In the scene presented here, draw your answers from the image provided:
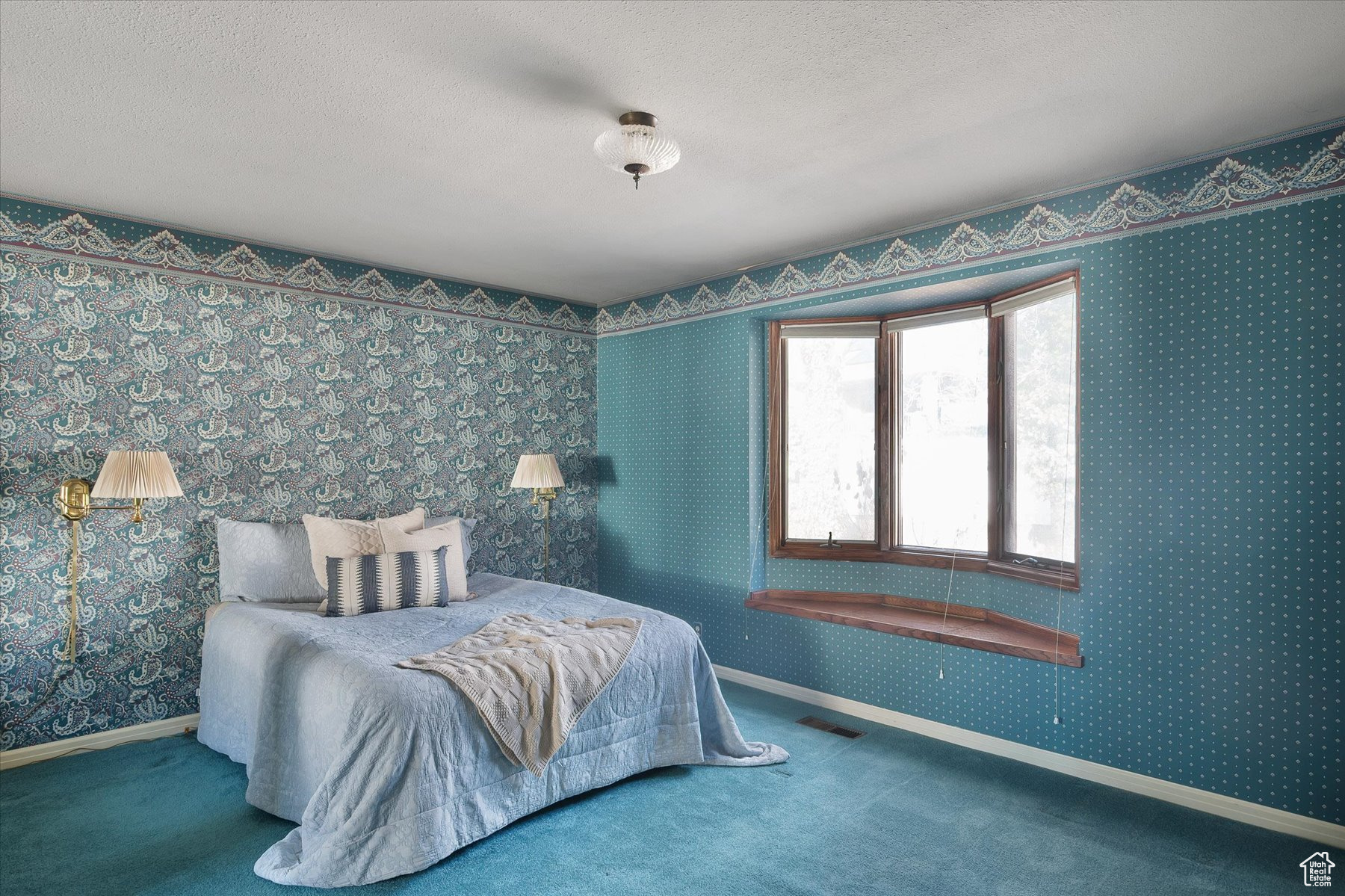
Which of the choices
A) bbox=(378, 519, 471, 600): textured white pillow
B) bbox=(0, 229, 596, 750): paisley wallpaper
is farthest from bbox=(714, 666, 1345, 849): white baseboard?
bbox=(0, 229, 596, 750): paisley wallpaper

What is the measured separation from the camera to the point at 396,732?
2.45m

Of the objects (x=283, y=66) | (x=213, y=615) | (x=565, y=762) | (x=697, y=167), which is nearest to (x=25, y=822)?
(x=213, y=615)

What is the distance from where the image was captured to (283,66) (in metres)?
2.33

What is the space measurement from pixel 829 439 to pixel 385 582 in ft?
8.62

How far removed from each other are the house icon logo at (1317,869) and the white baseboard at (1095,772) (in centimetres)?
10

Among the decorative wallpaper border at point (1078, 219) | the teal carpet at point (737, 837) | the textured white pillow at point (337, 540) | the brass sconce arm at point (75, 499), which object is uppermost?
the decorative wallpaper border at point (1078, 219)

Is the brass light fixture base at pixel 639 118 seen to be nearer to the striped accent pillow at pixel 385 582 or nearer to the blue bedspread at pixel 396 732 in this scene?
the blue bedspread at pixel 396 732

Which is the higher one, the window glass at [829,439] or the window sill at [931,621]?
the window glass at [829,439]

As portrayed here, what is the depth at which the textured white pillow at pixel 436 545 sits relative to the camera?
399cm

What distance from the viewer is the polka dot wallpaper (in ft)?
8.78

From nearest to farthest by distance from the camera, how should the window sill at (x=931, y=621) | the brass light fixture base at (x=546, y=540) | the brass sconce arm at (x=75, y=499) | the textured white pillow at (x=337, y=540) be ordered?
the window sill at (x=931, y=621) < the brass sconce arm at (x=75, y=499) < the textured white pillow at (x=337, y=540) < the brass light fixture base at (x=546, y=540)

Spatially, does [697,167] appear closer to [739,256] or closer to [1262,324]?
[739,256]

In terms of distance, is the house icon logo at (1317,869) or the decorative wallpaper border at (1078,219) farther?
the decorative wallpaper border at (1078,219)

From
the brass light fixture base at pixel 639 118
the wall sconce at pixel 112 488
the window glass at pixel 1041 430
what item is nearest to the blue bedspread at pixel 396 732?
the wall sconce at pixel 112 488
